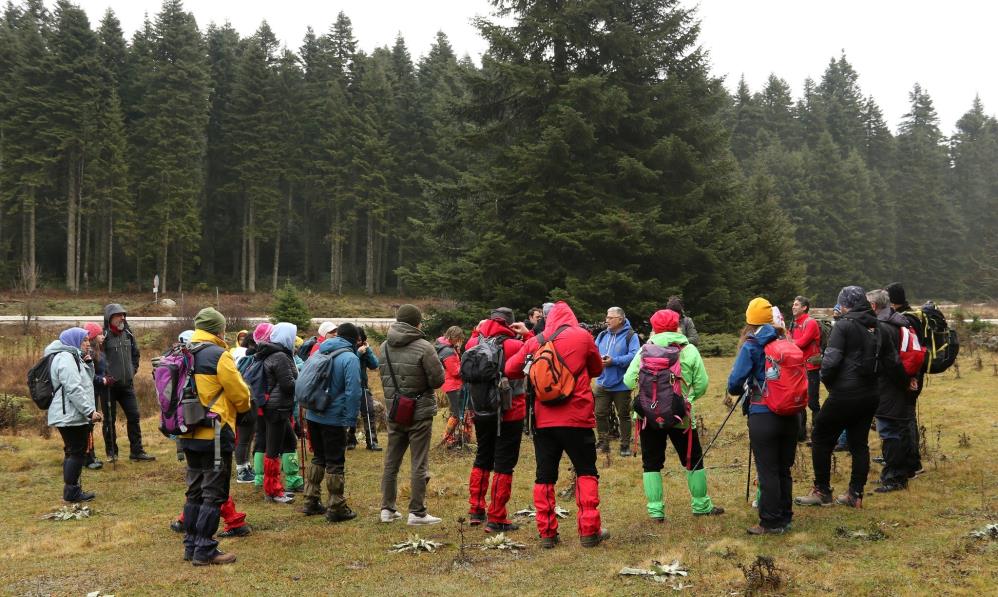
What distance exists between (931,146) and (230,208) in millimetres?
74015

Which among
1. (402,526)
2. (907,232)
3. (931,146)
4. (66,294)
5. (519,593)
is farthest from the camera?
(931,146)

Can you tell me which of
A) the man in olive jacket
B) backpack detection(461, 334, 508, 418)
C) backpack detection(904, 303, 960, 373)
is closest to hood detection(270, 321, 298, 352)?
the man in olive jacket

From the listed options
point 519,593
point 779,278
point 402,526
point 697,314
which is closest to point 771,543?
point 519,593

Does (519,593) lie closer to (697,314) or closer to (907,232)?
(697,314)

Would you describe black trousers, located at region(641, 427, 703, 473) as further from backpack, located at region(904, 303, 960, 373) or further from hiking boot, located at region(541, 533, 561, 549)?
backpack, located at region(904, 303, 960, 373)

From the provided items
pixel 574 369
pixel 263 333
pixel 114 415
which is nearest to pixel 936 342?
pixel 574 369

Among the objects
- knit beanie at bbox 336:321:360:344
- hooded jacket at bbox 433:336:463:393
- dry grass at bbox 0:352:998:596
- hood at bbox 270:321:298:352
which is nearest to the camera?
dry grass at bbox 0:352:998:596

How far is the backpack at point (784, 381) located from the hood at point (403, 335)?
11.0 feet

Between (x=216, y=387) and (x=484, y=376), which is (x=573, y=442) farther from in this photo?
(x=216, y=387)

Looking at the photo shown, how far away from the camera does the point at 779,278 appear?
28.8m

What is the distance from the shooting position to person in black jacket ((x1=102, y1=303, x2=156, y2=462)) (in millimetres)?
10758

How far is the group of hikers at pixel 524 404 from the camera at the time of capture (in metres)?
6.25

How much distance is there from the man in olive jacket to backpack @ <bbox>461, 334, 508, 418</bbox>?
0.30 metres

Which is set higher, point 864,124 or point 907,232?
point 864,124
